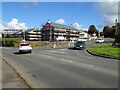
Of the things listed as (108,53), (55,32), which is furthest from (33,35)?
(108,53)

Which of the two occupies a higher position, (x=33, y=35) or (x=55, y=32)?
(x=55, y=32)

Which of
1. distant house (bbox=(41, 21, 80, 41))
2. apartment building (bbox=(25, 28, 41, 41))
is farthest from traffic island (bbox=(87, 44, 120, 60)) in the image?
apartment building (bbox=(25, 28, 41, 41))

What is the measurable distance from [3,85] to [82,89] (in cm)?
325

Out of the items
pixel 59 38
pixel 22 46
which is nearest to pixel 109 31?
pixel 59 38

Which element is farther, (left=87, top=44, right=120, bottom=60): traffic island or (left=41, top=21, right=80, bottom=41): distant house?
A: (left=41, top=21, right=80, bottom=41): distant house

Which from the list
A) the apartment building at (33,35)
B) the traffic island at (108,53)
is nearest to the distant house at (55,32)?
the apartment building at (33,35)

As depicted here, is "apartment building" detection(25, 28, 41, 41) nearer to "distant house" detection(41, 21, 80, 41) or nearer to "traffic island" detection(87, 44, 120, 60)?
"distant house" detection(41, 21, 80, 41)

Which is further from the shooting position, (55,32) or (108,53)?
(55,32)

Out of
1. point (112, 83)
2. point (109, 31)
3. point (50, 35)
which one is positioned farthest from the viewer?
point (109, 31)

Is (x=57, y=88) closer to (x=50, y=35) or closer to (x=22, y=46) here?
(x=22, y=46)

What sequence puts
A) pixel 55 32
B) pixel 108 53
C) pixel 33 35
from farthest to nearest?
pixel 33 35
pixel 55 32
pixel 108 53

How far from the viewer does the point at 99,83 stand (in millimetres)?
6805

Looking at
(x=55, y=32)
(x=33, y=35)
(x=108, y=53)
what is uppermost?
(x=55, y=32)

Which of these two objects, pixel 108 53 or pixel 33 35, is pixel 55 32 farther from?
pixel 108 53
